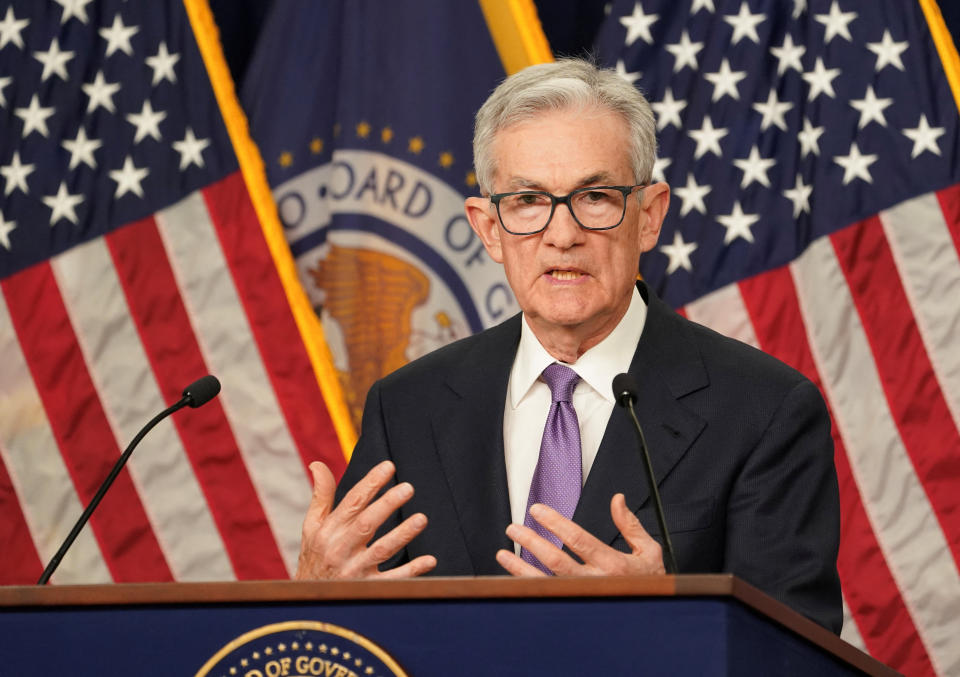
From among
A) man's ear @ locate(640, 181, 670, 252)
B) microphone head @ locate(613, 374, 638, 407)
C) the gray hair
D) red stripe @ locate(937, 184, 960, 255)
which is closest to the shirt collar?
man's ear @ locate(640, 181, 670, 252)

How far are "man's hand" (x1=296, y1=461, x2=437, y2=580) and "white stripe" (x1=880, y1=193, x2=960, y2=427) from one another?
220 centimetres

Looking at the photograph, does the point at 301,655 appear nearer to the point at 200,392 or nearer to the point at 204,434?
the point at 200,392

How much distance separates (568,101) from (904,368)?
1756 mm

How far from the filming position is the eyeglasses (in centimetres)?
216

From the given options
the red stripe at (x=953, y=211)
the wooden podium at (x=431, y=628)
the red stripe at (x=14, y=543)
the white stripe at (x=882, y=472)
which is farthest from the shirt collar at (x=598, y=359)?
the red stripe at (x=14, y=543)

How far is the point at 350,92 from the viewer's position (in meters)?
4.03

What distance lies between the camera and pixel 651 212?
2312 millimetres

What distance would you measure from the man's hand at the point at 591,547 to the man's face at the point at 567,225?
0.64 metres

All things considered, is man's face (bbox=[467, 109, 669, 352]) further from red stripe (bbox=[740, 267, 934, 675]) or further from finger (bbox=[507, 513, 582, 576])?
red stripe (bbox=[740, 267, 934, 675])

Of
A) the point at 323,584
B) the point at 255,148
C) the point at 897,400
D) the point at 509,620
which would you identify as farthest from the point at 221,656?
the point at 255,148

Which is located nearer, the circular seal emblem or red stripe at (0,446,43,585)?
the circular seal emblem

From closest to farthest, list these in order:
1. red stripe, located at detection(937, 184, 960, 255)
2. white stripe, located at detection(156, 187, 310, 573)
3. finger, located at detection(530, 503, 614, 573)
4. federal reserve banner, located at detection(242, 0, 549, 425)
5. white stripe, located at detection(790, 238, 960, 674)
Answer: finger, located at detection(530, 503, 614, 573)
white stripe, located at detection(790, 238, 960, 674)
red stripe, located at detection(937, 184, 960, 255)
white stripe, located at detection(156, 187, 310, 573)
federal reserve banner, located at detection(242, 0, 549, 425)

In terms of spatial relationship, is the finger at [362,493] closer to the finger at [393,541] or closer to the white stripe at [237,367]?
the finger at [393,541]

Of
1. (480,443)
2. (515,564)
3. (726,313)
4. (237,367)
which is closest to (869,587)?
(726,313)
